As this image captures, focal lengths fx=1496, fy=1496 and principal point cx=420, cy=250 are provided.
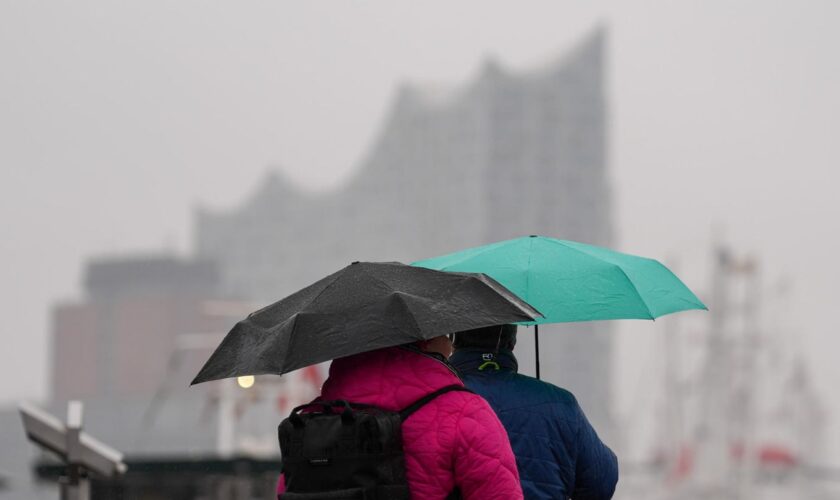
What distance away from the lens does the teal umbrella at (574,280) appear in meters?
4.98

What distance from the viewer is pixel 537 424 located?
166 inches

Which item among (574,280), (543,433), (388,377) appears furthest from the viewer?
(574,280)

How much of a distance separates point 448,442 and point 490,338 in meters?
0.81

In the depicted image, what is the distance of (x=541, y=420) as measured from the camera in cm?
423

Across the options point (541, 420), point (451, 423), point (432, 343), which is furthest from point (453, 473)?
point (541, 420)

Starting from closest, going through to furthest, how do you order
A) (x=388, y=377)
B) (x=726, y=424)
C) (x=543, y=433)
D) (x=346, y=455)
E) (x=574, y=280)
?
(x=346, y=455), (x=388, y=377), (x=543, y=433), (x=574, y=280), (x=726, y=424)

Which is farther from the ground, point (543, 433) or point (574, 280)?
point (574, 280)

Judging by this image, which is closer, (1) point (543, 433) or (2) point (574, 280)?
(1) point (543, 433)

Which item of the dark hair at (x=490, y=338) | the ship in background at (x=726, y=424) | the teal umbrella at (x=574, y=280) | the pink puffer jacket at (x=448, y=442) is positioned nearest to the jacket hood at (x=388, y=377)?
the pink puffer jacket at (x=448, y=442)

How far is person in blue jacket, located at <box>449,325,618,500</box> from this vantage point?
4.22 meters

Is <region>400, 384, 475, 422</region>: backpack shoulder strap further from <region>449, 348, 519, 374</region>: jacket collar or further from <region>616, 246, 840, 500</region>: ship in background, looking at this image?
<region>616, 246, 840, 500</region>: ship in background

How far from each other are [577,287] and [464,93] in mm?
183225

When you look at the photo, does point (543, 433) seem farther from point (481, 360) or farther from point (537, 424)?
point (481, 360)

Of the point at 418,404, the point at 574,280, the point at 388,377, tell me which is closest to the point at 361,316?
the point at 388,377
